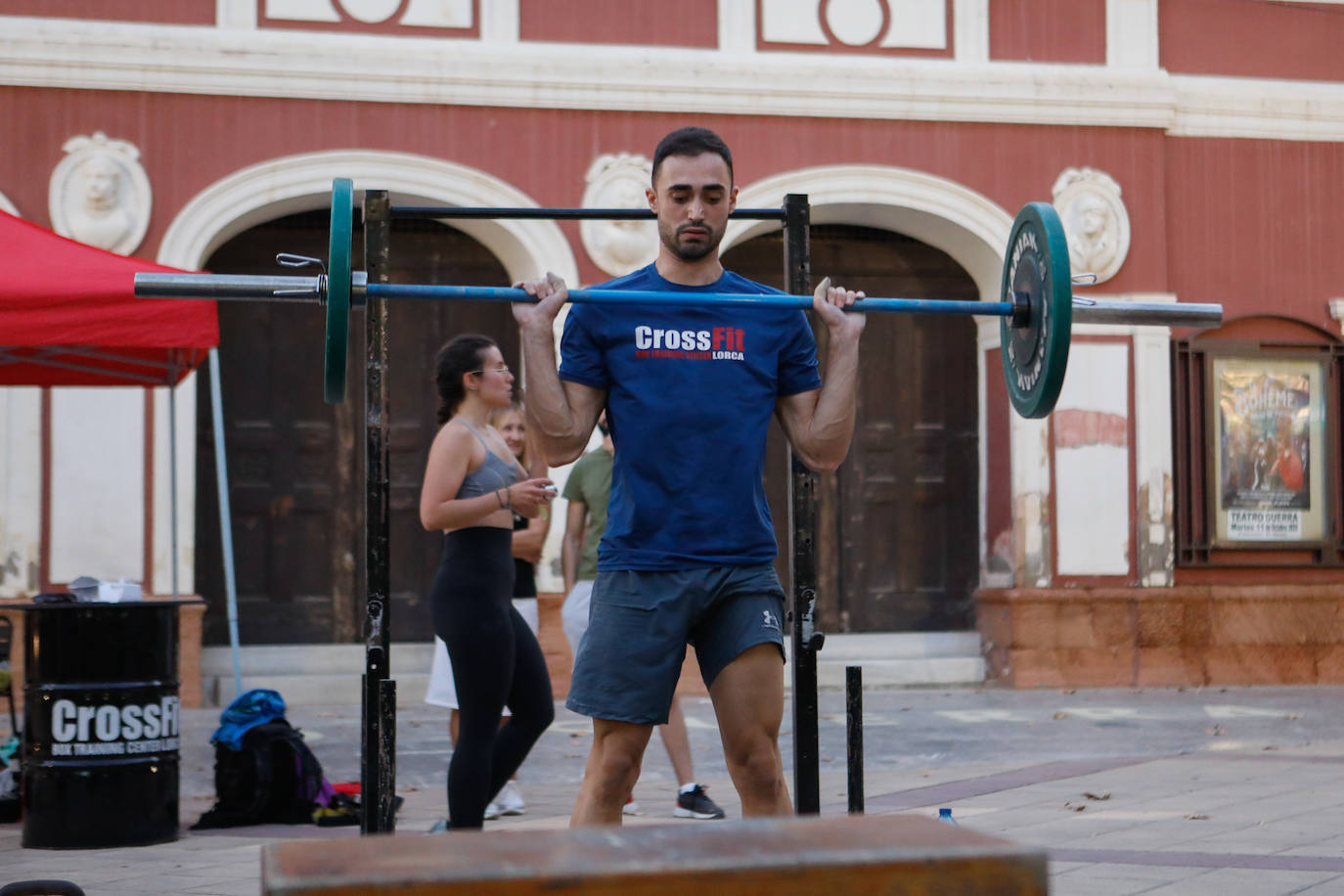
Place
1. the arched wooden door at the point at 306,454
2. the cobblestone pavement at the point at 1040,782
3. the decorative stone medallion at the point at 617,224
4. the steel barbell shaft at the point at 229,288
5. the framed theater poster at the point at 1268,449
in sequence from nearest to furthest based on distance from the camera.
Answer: the steel barbell shaft at the point at 229,288 < the cobblestone pavement at the point at 1040,782 < the decorative stone medallion at the point at 617,224 < the arched wooden door at the point at 306,454 < the framed theater poster at the point at 1268,449

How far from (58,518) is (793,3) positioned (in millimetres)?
5994

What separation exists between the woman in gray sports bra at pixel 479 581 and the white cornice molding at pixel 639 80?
234 inches

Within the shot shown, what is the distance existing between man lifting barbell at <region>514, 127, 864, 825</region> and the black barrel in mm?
3106

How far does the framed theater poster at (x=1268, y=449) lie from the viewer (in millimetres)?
12352

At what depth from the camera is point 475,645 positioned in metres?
5.43

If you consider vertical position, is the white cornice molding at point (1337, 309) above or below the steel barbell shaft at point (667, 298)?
above

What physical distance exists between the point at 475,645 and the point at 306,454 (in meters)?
6.81

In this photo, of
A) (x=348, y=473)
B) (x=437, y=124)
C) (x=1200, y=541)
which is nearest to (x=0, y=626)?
(x=348, y=473)

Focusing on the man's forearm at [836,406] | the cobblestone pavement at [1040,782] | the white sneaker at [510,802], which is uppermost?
the man's forearm at [836,406]

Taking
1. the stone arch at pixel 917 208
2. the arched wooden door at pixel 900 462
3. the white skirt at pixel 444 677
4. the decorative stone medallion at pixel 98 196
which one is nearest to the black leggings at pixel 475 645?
the white skirt at pixel 444 677

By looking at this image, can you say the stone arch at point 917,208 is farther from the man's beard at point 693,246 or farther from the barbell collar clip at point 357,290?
the man's beard at point 693,246

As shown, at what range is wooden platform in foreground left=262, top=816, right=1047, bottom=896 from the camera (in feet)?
5.82

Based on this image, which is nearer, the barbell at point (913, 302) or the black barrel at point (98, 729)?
the barbell at point (913, 302)

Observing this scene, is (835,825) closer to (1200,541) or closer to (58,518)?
(58,518)
